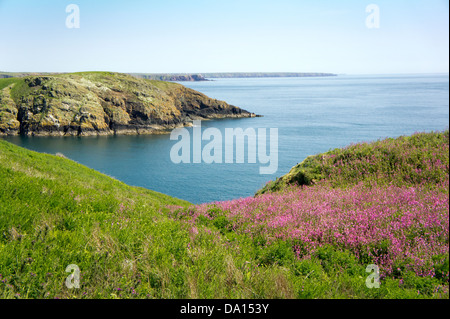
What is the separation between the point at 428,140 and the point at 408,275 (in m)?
7.07

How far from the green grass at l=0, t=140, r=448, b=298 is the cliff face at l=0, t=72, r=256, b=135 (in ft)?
436

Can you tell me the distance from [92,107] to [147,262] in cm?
14159

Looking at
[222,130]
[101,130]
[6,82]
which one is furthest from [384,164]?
[6,82]

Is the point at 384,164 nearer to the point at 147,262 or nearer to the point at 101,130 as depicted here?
the point at 147,262

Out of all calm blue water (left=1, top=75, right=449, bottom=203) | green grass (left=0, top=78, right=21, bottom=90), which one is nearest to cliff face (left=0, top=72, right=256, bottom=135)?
green grass (left=0, top=78, right=21, bottom=90)

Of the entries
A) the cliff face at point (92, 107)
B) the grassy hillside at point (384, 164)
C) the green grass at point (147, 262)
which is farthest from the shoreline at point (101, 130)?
the green grass at point (147, 262)

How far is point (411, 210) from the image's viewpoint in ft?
22.2

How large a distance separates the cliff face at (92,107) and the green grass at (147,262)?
132962 millimetres

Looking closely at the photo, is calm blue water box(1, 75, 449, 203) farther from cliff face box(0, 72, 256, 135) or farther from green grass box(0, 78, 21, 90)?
green grass box(0, 78, 21, 90)

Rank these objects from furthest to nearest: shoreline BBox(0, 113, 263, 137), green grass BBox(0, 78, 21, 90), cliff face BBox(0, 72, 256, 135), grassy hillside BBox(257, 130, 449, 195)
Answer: green grass BBox(0, 78, 21, 90) < cliff face BBox(0, 72, 256, 135) < shoreline BBox(0, 113, 263, 137) < grassy hillside BBox(257, 130, 449, 195)

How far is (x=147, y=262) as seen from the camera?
523 cm

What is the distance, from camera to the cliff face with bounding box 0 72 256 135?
415ft
